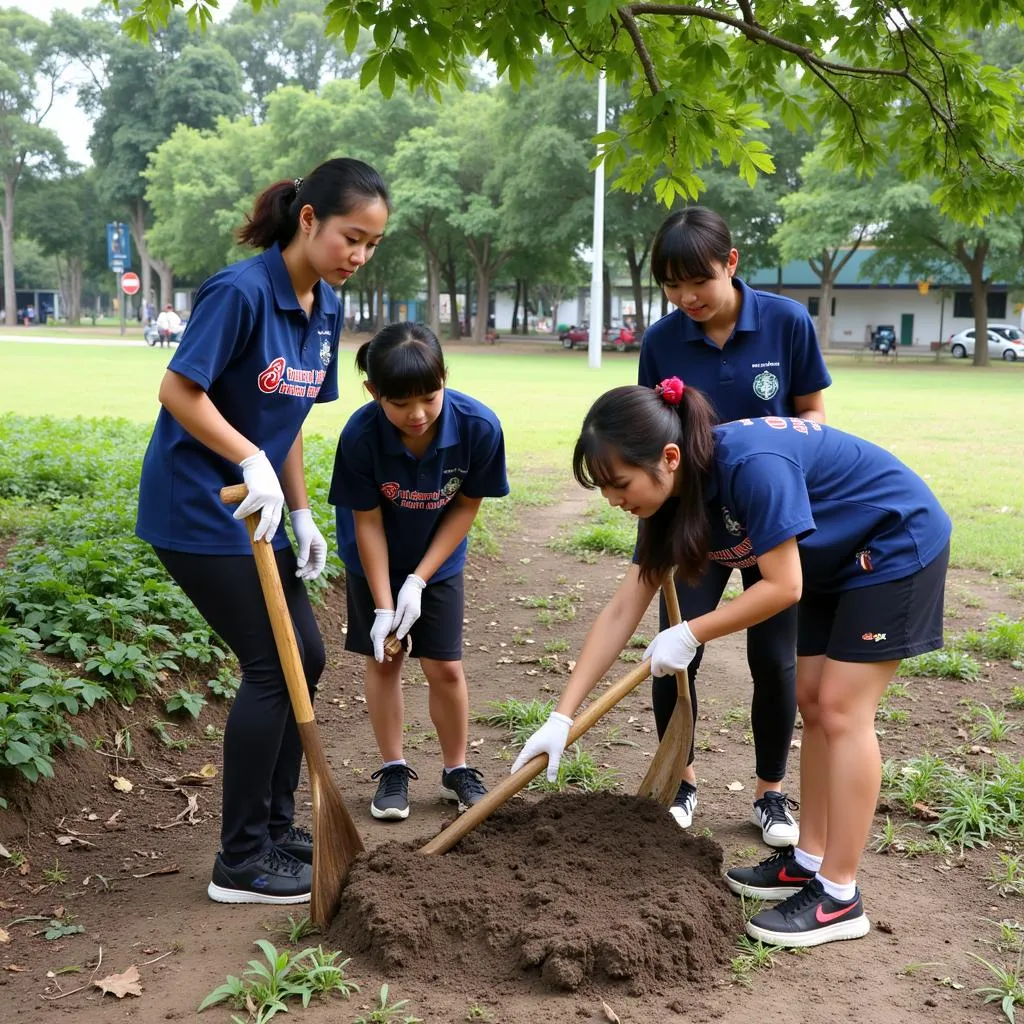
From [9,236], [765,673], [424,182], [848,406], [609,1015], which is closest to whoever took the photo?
[609,1015]

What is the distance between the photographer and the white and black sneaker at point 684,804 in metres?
3.38

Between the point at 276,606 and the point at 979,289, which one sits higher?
the point at 979,289

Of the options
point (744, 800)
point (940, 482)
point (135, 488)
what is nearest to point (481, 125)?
point (940, 482)

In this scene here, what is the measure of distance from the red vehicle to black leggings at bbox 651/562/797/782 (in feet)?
118

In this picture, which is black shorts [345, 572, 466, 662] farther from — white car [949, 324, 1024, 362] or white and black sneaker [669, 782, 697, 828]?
white car [949, 324, 1024, 362]

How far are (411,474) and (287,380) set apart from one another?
1.90 ft

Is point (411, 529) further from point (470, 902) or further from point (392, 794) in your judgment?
point (470, 902)

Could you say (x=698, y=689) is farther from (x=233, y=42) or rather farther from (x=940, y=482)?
(x=233, y=42)

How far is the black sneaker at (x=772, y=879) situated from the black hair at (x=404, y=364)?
1.55 meters

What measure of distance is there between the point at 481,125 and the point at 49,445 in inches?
1310

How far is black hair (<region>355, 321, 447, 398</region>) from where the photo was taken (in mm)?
2998

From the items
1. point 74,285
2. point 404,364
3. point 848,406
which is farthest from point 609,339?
point 404,364

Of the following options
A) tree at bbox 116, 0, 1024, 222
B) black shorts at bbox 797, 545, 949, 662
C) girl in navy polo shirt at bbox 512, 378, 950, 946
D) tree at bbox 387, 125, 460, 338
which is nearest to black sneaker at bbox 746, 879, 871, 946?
girl in navy polo shirt at bbox 512, 378, 950, 946

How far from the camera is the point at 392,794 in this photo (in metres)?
3.51
